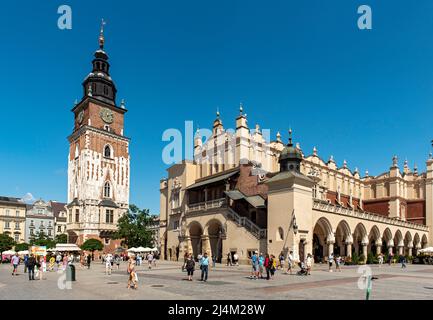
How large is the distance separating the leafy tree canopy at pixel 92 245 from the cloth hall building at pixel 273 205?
12808 millimetres

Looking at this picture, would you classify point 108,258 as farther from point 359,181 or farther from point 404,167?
point 404,167

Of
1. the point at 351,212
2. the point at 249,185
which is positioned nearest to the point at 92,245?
the point at 249,185

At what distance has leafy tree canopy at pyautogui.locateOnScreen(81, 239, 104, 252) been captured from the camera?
206ft

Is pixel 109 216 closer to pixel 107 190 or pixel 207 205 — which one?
pixel 107 190

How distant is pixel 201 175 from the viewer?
171 feet

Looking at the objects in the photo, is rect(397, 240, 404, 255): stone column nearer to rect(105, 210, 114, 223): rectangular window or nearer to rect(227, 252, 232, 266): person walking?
rect(227, 252, 232, 266): person walking

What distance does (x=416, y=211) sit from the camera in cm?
6462

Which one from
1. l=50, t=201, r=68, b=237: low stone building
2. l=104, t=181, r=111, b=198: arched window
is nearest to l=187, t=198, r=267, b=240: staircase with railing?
l=104, t=181, r=111, b=198: arched window

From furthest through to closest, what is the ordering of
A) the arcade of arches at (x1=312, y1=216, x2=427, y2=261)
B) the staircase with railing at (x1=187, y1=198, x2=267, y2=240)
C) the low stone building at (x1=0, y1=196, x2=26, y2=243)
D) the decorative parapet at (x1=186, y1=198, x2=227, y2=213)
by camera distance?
the low stone building at (x1=0, y1=196, x2=26, y2=243) < the decorative parapet at (x1=186, y1=198, x2=227, y2=213) < the arcade of arches at (x1=312, y1=216, x2=427, y2=261) < the staircase with railing at (x1=187, y1=198, x2=267, y2=240)

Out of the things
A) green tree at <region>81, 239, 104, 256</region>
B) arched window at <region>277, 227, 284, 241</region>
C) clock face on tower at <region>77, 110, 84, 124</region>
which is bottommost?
green tree at <region>81, 239, 104, 256</region>

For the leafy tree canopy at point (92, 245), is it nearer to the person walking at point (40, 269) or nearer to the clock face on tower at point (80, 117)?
the clock face on tower at point (80, 117)

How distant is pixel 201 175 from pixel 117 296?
3701 centimetres

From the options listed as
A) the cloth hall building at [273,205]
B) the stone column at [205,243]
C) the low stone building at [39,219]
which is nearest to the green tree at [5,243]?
the low stone building at [39,219]
